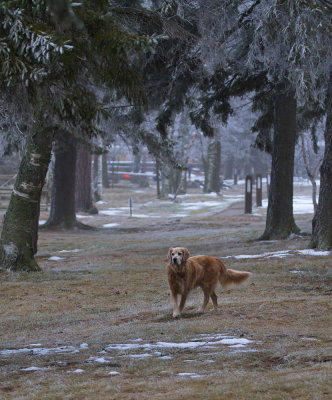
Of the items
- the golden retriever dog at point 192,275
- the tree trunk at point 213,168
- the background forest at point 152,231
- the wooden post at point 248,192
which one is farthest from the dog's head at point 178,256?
the tree trunk at point 213,168

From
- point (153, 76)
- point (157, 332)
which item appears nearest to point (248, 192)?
point (153, 76)

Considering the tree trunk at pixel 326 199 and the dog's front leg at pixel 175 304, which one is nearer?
the dog's front leg at pixel 175 304

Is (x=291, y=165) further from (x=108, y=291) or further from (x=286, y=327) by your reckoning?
(x=286, y=327)

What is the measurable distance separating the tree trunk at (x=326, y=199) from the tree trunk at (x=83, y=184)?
20820 mm

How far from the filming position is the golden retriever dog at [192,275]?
417 inches

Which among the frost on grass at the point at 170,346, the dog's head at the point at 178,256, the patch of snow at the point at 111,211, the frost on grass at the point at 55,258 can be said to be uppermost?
the dog's head at the point at 178,256

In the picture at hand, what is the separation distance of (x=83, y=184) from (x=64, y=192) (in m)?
8.28

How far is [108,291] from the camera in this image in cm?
1480

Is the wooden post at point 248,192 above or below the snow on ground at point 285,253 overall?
above

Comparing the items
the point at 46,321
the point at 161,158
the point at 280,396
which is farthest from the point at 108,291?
the point at 161,158

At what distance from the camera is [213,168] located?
65.6 m

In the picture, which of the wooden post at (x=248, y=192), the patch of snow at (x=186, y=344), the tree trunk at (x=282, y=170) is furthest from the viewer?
the wooden post at (x=248, y=192)

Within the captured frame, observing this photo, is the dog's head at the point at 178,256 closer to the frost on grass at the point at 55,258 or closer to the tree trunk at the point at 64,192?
the frost on grass at the point at 55,258

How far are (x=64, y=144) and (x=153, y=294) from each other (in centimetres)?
1454
